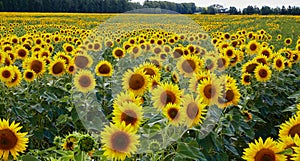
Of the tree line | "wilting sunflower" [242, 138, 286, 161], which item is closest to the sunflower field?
"wilting sunflower" [242, 138, 286, 161]

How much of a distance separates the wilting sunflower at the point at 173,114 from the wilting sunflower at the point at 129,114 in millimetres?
159

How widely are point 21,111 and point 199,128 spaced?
200cm

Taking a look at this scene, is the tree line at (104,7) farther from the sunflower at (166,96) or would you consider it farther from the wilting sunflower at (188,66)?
the sunflower at (166,96)

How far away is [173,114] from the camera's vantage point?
249cm

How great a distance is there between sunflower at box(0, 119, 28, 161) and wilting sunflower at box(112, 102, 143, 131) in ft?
1.63

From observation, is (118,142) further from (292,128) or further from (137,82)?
(137,82)

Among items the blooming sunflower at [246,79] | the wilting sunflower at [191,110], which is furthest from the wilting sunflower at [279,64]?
the wilting sunflower at [191,110]

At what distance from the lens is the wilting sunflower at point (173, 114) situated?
247 cm

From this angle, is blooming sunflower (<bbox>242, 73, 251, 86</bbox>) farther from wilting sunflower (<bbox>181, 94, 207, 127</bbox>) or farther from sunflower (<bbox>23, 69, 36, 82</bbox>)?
wilting sunflower (<bbox>181, 94, 207, 127</bbox>)

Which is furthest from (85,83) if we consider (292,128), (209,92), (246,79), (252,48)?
(252,48)

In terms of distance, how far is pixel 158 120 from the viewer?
8.65ft

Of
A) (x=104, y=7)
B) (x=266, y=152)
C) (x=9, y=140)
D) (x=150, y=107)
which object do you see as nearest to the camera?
(x=266, y=152)

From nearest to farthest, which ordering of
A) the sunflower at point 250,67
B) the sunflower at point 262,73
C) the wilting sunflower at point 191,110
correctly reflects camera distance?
1. the wilting sunflower at point 191,110
2. the sunflower at point 262,73
3. the sunflower at point 250,67

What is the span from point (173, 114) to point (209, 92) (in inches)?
22.7
